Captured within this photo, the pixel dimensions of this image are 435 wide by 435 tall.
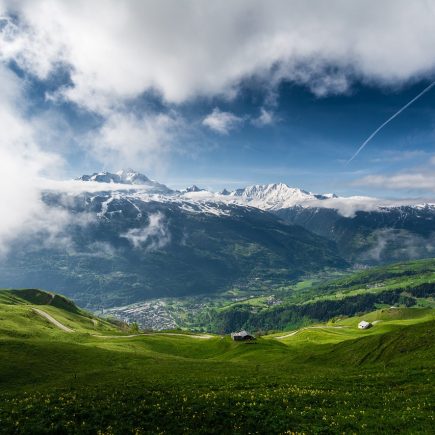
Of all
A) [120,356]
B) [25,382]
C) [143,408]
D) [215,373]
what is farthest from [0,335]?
[143,408]

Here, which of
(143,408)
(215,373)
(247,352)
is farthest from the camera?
(247,352)

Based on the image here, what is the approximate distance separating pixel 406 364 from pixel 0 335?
86.9m

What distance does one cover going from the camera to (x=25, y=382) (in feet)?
182

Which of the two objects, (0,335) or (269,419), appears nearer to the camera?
(269,419)

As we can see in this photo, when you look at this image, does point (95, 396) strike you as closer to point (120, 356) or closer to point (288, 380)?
point (288, 380)

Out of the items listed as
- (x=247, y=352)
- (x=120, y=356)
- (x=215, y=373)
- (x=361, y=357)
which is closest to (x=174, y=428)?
(x=215, y=373)

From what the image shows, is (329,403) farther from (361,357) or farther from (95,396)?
(361,357)

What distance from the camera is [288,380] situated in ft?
157

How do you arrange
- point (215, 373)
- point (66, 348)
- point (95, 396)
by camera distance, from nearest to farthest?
point (95, 396), point (215, 373), point (66, 348)

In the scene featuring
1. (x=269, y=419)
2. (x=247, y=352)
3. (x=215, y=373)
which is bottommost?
(x=247, y=352)

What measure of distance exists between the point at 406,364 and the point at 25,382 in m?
58.1

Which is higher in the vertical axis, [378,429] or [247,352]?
[378,429]

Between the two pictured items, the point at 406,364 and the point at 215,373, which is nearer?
the point at 406,364

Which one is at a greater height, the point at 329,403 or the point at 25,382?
the point at 329,403
